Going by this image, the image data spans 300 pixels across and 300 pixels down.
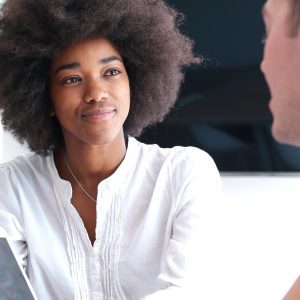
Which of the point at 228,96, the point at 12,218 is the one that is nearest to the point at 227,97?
the point at 228,96

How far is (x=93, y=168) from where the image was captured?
5.57 feet

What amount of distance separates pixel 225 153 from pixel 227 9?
0.46m

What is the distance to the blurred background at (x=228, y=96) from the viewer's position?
2254 mm

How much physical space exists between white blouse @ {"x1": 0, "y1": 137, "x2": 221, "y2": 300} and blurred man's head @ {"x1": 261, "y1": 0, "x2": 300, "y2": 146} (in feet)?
2.55

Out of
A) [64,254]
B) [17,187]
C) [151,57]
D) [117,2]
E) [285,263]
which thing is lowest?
[285,263]

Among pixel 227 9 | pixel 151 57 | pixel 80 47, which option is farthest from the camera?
pixel 227 9

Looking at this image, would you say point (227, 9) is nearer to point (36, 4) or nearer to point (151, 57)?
point (151, 57)

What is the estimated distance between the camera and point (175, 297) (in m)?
1.41

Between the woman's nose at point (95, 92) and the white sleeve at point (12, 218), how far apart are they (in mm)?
294

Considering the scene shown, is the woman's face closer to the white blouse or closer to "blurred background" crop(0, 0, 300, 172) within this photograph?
the white blouse

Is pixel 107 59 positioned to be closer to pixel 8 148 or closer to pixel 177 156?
pixel 177 156

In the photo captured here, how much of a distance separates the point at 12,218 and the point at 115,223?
24 cm

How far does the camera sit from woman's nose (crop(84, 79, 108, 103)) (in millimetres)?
1583

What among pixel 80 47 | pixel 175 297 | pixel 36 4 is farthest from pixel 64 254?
pixel 36 4
